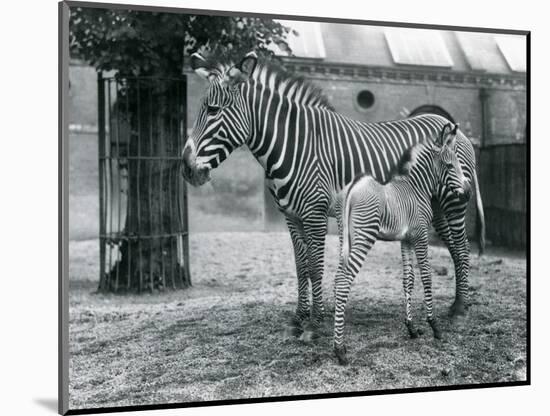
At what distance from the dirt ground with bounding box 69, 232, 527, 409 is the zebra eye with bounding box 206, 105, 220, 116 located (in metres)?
0.85

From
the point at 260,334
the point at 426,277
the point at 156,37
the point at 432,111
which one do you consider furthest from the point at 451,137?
the point at 156,37

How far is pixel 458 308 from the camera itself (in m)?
6.26

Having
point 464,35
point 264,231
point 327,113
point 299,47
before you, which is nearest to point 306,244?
point 264,231

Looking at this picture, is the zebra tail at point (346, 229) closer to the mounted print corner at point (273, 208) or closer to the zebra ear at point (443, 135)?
the mounted print corner at point (273, 208)

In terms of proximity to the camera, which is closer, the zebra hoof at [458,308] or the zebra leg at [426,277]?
the zebra leg at [426,277]

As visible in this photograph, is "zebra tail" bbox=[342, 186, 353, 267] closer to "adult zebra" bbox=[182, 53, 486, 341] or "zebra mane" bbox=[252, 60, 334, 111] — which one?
"adult zebra" bbox=[182, 53, 486, 341]

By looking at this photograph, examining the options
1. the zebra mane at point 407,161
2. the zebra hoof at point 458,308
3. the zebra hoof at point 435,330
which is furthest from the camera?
the zebra hoof at point 458,308

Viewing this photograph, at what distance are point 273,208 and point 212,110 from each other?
2.69ft

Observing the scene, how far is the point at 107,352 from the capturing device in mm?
5434

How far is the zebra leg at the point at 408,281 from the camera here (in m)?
6.06

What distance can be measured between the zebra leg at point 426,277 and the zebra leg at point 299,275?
88 centimetres

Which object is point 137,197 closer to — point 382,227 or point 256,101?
point 256,101

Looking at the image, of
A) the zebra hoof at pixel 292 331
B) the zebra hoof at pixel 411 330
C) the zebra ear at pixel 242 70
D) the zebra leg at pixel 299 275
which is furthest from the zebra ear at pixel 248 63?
the zebra hoof at pixel 411 330

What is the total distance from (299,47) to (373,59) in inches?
23.7
